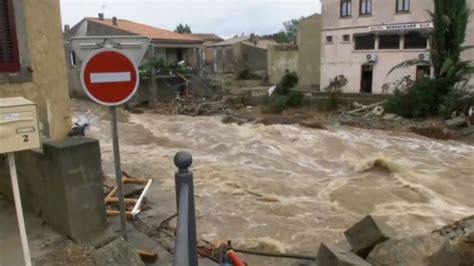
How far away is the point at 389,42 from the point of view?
2647cm

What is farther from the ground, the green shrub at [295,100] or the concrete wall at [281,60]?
the concrete wall at [281,60]

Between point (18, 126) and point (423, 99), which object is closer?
point (18, 126)

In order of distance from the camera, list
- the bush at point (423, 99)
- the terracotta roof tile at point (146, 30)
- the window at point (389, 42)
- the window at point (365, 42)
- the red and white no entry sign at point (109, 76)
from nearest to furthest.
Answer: the red and white no entry sign at point (109, 76) → the bush at point (423, 99) → the window at point (389, 42) → the window at point (365, 42) → the terracotta roof tile at point (146, 30)

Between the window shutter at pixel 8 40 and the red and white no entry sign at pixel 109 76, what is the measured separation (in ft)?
7.19

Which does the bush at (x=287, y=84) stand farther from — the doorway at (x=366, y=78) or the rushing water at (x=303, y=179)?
the rushing water at (x=303, y=179)

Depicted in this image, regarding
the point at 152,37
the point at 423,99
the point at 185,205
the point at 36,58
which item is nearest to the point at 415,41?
the point at 423,99

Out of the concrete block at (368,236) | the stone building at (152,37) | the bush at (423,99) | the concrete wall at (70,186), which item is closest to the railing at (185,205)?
the concrete wall at (70,186)

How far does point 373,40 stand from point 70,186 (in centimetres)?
2630

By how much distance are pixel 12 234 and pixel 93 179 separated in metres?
0.96

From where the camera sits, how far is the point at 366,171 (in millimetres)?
11922

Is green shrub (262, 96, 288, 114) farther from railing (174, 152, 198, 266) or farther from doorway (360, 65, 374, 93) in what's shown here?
railing (174, 152, 198, 266)

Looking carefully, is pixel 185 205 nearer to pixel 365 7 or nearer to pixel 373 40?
pixel 373 40

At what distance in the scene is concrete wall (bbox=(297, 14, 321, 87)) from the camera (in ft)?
107

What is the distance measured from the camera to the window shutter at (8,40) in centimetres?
489
